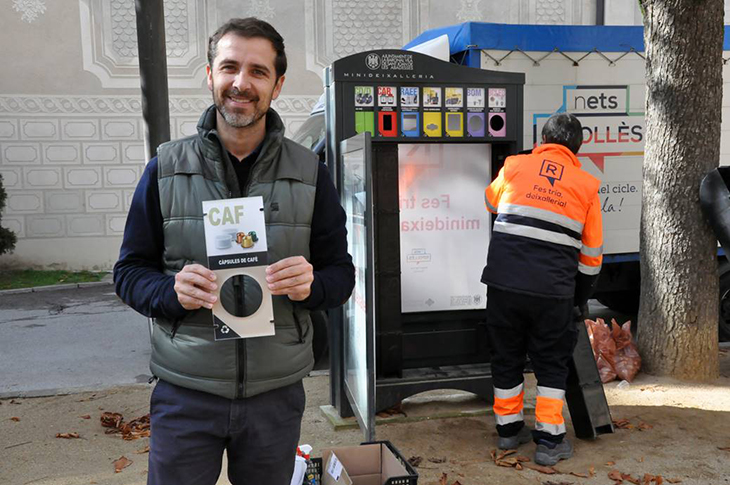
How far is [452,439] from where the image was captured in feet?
14.7

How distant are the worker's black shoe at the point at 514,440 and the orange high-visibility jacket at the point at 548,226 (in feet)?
2.98

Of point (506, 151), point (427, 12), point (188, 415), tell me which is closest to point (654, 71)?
point (506, 151)

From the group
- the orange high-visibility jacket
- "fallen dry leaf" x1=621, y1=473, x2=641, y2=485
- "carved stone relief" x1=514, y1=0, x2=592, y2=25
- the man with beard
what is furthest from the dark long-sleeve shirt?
"carved stone relief" x1=514, y1=0, x2=592, y2=25

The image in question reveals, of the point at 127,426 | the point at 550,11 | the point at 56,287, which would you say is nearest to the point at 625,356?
the point at 127,426

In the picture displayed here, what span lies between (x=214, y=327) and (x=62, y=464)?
2.69m

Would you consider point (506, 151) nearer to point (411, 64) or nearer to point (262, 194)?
point (411, 64)

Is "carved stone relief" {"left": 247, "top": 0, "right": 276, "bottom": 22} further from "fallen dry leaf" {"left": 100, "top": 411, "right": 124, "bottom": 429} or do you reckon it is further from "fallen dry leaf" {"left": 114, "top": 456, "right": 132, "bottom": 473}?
"fallen dry leaf" {"left": 114, "top": 456, "right": 132, "bottom": 473}

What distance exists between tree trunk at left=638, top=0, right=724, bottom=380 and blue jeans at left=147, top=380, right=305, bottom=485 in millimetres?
4069

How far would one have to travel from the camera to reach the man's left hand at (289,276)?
195 centimetres

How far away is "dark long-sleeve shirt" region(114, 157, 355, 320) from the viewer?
2.01 metres

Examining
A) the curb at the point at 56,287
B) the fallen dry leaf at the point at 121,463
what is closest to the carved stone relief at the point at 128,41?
the curb at the point at 56,287

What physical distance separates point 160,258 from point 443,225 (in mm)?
3175

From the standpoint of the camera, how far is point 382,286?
4.84 metres

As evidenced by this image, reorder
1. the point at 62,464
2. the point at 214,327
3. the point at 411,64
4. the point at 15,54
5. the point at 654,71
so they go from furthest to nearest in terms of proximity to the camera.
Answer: the point at 15,54 → the point at 654,71 → the point at 411,64 → the point at 62,464 → the point at 214,327
